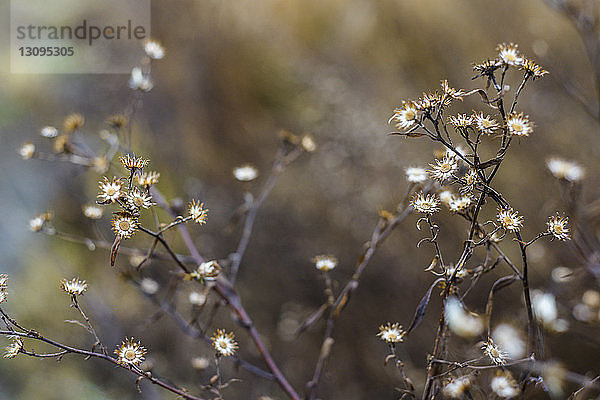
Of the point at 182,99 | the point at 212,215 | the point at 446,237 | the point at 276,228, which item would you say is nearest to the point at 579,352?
the point at 446,237

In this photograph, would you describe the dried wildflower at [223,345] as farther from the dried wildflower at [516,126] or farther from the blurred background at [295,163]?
the blurred background at [295,163]

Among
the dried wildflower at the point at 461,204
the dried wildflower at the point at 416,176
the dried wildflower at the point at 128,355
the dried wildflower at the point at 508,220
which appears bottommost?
the dried wildflower at the point at 128,355

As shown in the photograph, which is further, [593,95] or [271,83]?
[271,83]

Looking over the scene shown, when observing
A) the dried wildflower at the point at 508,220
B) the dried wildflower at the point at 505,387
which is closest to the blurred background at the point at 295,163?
the dried wildflower at the point at 505,387

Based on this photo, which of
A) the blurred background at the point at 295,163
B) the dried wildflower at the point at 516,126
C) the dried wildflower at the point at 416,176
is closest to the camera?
the dried wildflower at the point at 516,126

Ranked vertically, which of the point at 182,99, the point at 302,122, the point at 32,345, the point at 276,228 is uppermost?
the point at 182,99

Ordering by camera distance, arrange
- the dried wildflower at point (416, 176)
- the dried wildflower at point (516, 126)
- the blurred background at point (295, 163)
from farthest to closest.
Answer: the blurred background at point (295, 163) < the dried wildflower at point (416, 176) < the dried wildflower at point (516, 126)

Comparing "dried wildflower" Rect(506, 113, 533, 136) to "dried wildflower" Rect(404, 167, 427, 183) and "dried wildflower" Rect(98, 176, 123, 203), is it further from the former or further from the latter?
"dried wildflower" Rect(98, 176, 123, 203)

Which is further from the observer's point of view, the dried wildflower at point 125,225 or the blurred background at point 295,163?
the blurred background at point 295,163

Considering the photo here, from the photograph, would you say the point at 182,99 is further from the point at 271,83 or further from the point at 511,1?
the point at 511,1
